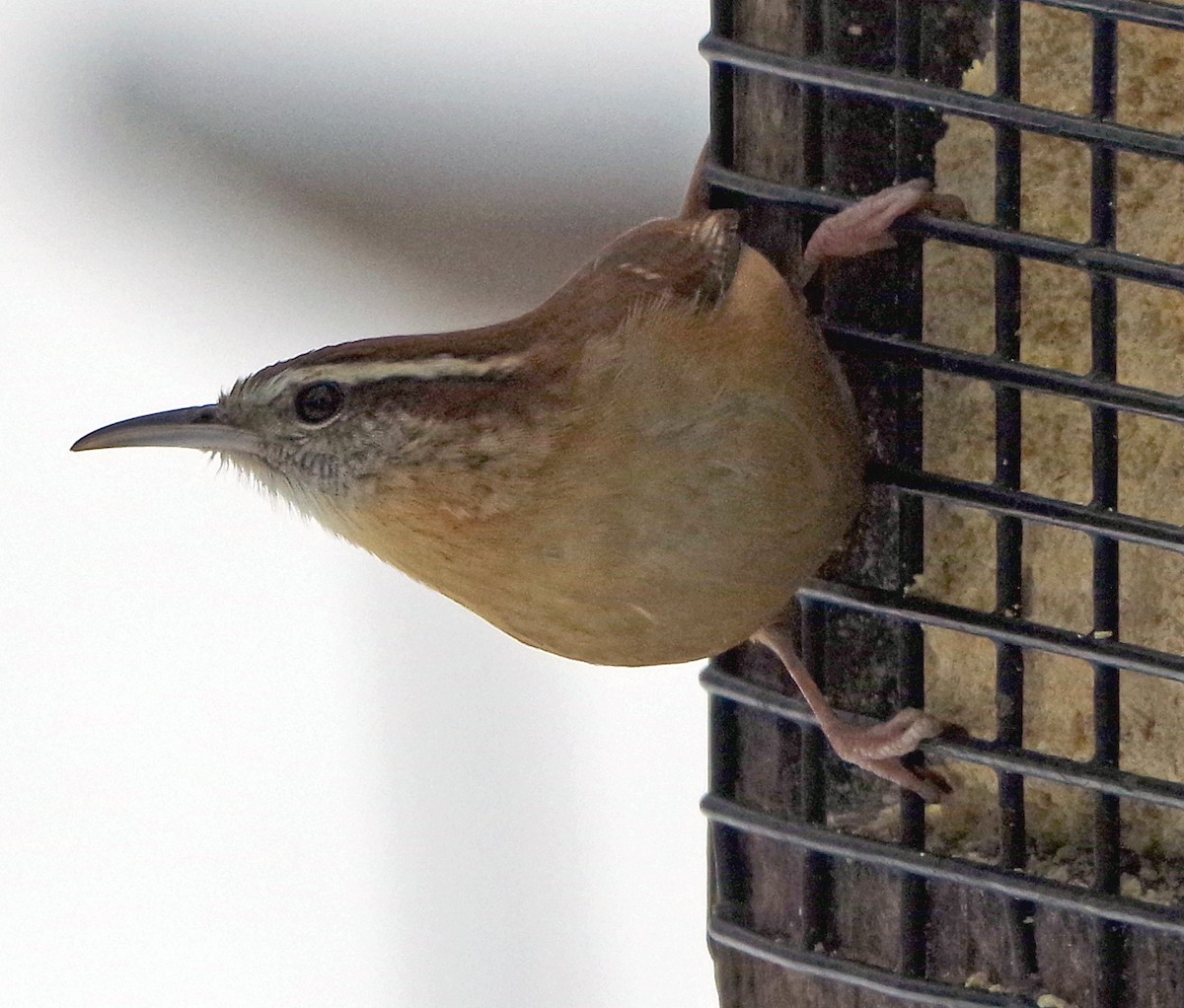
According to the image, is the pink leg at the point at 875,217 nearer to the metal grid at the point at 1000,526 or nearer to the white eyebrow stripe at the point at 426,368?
the metal grid at the point at 1000,526

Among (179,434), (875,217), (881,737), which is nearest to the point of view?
(875,217)

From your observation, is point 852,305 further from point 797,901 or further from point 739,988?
point 739,988

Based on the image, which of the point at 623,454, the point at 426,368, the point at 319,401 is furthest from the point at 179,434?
the point at 623,454

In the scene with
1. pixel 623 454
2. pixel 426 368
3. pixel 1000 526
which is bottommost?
pixel 1000 526

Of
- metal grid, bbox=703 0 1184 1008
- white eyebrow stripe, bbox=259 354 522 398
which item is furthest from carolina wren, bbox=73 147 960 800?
metal grid, bbox=703 0 1184 1008

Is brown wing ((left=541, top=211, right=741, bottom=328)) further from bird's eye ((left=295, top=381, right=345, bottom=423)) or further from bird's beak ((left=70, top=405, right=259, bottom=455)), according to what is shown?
bird's beak ((left=70, top=405, right=259, bottom=455))

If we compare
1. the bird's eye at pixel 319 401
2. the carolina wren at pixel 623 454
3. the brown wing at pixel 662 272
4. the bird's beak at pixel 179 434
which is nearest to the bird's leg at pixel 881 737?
the carolina wren at pixel 623 454

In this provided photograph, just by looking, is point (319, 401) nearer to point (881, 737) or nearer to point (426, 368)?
point (426, 368)
